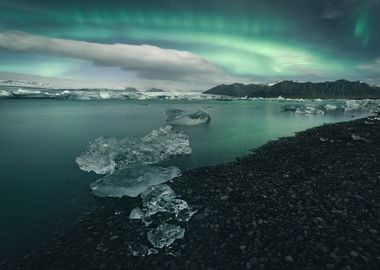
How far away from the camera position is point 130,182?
10031 mm

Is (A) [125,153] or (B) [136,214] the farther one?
(A) [125,153]

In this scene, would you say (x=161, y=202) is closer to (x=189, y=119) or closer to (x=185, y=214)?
(x=185, y=214)

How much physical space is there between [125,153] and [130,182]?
12.3 ft

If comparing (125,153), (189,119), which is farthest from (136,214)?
(189,119)

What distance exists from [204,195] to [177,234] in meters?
2.75

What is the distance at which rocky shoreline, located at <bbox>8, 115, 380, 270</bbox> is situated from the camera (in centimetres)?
558

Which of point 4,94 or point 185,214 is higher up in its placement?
point 185,214

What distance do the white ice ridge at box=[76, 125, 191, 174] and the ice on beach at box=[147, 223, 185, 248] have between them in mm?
6599

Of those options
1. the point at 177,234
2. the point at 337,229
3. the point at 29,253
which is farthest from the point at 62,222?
the point at 337,229

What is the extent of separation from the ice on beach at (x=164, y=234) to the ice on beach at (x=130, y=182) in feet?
10.2

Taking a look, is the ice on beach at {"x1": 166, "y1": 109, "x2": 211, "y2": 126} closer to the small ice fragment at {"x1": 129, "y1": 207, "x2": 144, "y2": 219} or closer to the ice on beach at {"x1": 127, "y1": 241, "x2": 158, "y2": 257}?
the small ice fragment at {"x1": 129, "y1": 207, "x2": 144, "y2": 219}

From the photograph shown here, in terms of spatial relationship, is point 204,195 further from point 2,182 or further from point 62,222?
point 2,182

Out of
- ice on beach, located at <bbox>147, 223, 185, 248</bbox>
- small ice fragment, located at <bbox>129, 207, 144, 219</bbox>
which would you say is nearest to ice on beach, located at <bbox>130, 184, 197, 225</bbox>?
small ice fragment, located at <bbox>129, 207, 144, 219</bbox>

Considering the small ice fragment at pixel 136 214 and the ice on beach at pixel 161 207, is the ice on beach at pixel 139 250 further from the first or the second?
the small ice fragment at pixel 136 214
